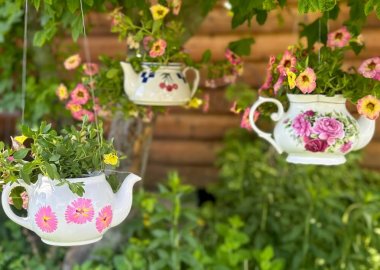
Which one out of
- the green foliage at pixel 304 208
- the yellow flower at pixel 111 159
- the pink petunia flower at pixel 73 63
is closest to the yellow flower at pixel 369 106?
the yellow flower at pixel 111 159

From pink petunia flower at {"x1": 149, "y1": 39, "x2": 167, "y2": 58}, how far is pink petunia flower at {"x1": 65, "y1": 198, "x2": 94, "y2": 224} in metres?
0.53

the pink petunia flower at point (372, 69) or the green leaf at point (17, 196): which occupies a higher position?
the pink petunia flower at point (372, 69)

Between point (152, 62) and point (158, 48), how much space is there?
68 millimetres

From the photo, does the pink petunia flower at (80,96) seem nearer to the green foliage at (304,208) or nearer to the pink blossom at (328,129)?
the pink blossom at (328,129)

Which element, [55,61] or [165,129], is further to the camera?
[165,129]

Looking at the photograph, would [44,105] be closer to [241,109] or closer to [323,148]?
[241,109]

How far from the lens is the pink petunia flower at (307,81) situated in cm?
124

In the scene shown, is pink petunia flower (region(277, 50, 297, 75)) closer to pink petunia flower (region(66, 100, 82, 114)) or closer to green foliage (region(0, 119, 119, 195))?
green foliage (region(0, 119, 119, 195))

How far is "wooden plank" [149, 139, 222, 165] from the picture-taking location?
3.57m

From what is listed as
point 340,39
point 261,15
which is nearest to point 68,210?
point 261,15

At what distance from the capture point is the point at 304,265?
2.17 m

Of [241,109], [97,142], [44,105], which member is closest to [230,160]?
[44,105]

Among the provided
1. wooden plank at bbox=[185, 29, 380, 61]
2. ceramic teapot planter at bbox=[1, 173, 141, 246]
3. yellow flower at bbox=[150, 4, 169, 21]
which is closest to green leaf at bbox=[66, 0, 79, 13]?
yellow flower at bbox=[150, 4, 169, 21]

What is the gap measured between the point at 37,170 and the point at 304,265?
1.38 m
